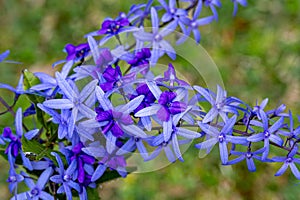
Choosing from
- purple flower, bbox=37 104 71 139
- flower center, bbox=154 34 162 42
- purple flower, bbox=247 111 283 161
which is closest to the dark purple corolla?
purple flower, bbox=37 104 71 139

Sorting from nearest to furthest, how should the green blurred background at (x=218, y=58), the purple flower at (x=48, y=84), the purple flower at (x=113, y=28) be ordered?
the purple flower at (x=48, y=84)
the purple flower at (x=113, y=28)
the green blurred background at (x=218, y=58)

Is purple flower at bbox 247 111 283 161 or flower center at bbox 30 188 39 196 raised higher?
purple flower at bbox 247 111 283 161

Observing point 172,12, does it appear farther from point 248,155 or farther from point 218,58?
point 218,58

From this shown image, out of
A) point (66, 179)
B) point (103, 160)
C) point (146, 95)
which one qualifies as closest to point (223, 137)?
point (146, 95)

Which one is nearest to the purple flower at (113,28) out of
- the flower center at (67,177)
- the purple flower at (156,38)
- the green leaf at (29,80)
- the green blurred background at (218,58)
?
the purple flower at (156,38)

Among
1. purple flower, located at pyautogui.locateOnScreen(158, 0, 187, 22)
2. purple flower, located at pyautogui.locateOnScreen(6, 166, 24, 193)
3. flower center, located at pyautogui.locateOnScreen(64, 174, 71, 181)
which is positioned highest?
Answer: purple flower, located at pyautogui.locateOnScreen(158, 0, 187, 22)

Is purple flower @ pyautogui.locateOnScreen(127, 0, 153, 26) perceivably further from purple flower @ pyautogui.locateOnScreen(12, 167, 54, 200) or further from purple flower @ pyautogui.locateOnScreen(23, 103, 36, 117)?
purple flower @ pyautogui.locateOnScreen(12, 167, 54, 200)

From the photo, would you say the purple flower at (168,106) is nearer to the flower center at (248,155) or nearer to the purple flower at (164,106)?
the purple flower at (164,106)
